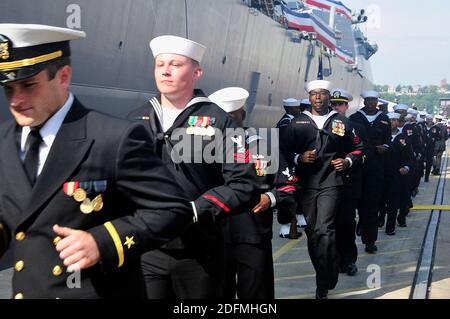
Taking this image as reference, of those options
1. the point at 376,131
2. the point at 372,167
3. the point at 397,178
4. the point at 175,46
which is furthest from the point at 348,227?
the point at 397,178

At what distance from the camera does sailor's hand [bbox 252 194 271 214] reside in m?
4.58

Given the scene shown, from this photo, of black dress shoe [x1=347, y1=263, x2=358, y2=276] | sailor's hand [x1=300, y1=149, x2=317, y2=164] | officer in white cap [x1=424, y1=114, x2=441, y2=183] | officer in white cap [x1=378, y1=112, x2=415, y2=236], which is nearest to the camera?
sailor's hand [x1=300, y1=149, x2=317, y2=164]

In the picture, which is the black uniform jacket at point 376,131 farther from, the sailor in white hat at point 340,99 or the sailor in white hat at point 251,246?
the sailor in white hat at point 251,246

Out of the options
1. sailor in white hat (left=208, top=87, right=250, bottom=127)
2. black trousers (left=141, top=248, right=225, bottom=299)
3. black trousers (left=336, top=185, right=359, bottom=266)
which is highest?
sailor in white hat (left=208, top=87, right=250, bottom=127)

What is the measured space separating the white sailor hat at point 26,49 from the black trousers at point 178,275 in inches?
58.0

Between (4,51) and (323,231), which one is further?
(323,231)

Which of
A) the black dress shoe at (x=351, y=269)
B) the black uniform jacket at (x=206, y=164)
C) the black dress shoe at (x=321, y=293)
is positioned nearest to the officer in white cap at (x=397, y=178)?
the black dress shoe at (x=351, y=269)

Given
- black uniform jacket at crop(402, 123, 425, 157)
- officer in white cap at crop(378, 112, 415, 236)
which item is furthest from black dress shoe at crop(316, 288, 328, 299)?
black uniform jacket at crop(402, 123, 425, 157)

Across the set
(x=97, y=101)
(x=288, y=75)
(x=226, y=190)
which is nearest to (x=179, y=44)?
(x=226, y=190)

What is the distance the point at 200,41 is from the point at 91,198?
39.9ft

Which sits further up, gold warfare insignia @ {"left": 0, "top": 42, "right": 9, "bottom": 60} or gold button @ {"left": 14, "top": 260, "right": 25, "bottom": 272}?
gold warfare insignia @ {"left": 0, "top": 42, "right": 9, "bottom": 60}

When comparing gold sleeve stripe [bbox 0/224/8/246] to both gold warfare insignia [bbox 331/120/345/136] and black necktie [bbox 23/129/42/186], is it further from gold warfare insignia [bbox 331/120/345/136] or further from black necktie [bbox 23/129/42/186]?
gold warfare insignia [bbox 331/120/345/136]

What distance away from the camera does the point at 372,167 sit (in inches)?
389

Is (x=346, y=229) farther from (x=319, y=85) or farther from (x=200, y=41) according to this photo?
(x=200, y=41)
